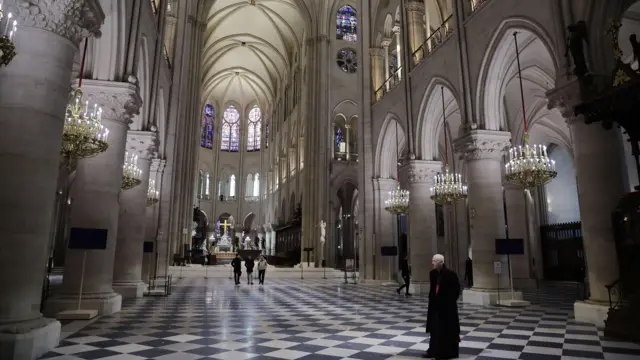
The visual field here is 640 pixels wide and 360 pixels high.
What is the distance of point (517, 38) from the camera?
12.0 metres

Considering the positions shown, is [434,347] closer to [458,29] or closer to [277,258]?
[458,29]

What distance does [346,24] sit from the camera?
34000 mm

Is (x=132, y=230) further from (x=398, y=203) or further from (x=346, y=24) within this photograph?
(x=346, y=24)

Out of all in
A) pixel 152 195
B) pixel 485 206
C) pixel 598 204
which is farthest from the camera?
pixel 152 195

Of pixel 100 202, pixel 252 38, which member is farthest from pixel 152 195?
pixel 252 38

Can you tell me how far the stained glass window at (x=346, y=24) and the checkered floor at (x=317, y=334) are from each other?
2734cm

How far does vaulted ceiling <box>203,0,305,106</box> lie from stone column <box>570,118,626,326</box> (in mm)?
29784

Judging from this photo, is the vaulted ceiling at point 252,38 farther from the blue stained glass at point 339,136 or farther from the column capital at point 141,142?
the column capital at point 141,142

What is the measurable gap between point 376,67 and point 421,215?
30.0 feet

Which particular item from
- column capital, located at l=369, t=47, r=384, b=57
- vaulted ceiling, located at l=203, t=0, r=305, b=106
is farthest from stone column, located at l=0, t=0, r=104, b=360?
vaulted ceiling, located at l=203, t=0, r=305, b=106

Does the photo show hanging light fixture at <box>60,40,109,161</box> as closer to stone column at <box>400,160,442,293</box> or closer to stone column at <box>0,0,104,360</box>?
stone column at <box>0,0,104,360</box>

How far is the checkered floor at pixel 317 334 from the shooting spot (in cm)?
545

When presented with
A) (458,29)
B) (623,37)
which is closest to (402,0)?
(458,29)

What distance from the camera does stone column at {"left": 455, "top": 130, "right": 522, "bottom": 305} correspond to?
39.0ft
